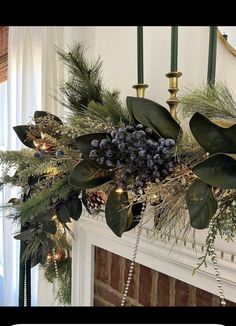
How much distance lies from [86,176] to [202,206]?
0.22 metres

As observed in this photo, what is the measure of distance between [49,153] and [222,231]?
1.43 feet

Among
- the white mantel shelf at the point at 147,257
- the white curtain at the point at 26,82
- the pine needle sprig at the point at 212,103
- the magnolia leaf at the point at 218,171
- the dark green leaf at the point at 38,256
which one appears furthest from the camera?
the white curtain at the point at 26,82

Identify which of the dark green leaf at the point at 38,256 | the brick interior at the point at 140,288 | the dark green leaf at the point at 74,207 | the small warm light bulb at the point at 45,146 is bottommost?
the brick interior at the point at 140,288

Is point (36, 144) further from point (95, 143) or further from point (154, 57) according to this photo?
point (154, 57)

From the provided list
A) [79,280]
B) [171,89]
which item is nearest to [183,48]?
[171,89]

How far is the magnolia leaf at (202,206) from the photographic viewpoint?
16.7 inches

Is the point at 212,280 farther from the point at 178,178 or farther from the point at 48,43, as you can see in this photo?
the point at 48,43

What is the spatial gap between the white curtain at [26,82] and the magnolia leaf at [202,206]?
111 cm

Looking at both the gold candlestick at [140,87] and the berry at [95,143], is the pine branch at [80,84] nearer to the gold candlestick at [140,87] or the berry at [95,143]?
the gold candlestick at [140,87]

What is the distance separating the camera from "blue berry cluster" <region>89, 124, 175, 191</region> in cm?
50

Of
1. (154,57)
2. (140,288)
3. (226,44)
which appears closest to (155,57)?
(154,57)

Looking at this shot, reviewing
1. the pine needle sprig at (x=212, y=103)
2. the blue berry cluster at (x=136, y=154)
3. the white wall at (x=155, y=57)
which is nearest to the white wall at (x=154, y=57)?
the white wall at (x=155, y=57)
